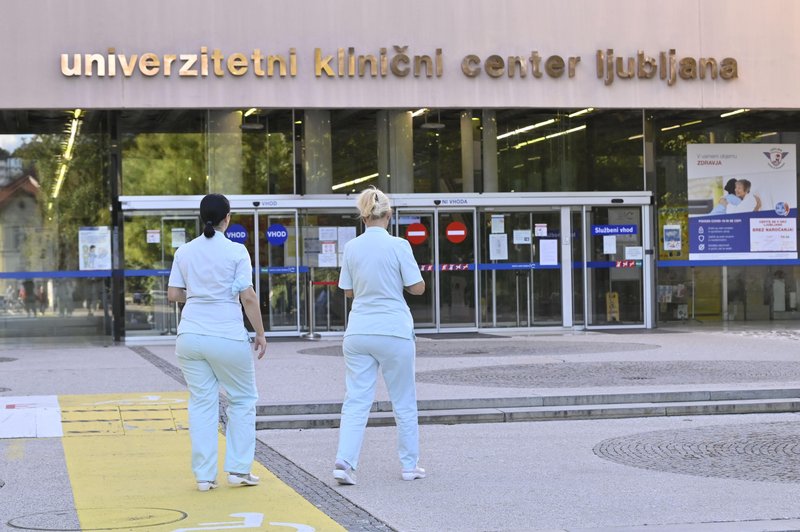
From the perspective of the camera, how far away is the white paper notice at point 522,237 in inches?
868

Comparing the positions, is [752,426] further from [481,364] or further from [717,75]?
[717,75]

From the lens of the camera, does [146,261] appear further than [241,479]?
Yes

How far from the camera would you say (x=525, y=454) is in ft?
29.1

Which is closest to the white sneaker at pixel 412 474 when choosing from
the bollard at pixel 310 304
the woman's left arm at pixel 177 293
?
the woman's left arm at pixel 177 293

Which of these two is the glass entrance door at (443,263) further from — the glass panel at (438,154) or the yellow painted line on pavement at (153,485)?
the yellow painted line on pavement at (153,485)

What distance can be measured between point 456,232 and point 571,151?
293 cm

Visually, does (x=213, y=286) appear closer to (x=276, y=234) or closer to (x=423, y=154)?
(x=276, y=234)

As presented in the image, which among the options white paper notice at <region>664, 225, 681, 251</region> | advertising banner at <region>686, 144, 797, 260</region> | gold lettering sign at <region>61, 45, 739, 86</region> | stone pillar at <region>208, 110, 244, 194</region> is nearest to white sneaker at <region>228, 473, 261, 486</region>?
gold lettering sign at <region>61, 45, 739, 86</region>

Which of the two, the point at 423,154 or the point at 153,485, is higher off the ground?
the point at 423,154

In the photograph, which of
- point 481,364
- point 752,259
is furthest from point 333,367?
point 752,259

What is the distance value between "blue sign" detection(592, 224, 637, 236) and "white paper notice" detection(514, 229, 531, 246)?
1.31 metres

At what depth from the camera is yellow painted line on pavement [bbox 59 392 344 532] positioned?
21.0ft

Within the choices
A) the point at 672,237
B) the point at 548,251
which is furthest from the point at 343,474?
the point at 672,237

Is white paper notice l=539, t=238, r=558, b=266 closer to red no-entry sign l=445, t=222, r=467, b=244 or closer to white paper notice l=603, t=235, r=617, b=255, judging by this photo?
white paper notice l=603, t=235, r=617, b=255
